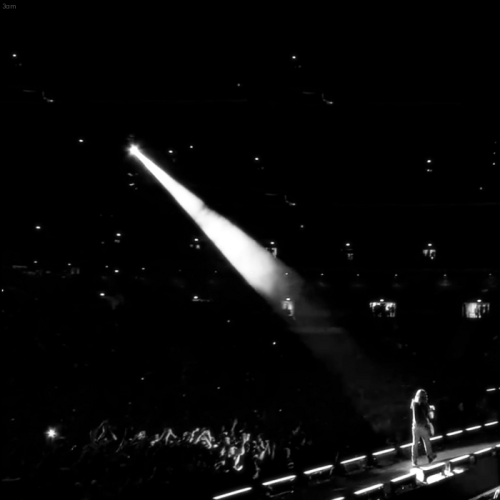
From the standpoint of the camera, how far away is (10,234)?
463 inches

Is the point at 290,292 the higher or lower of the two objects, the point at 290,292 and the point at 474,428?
the higher

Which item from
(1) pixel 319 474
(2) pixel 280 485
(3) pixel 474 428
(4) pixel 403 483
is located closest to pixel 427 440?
(4) pixel 403 483

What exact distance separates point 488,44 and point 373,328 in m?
9.42

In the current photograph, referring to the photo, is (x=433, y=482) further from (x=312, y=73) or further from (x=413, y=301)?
(x=413, y=301)

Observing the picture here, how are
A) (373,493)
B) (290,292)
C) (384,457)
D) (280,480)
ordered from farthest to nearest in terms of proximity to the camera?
(290,292) → (384,457) → (280,480) → (373,493)

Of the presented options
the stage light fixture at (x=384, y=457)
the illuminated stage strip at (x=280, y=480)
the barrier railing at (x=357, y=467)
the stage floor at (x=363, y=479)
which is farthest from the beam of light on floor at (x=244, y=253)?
the illuminated stage strip at (x=280, y=480)

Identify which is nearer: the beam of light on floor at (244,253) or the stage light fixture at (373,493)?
the stage light fixture at (373,493)

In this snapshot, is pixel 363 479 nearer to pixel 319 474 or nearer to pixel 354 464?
pixel 354 464

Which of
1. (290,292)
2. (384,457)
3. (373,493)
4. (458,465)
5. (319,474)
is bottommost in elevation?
(458,465)

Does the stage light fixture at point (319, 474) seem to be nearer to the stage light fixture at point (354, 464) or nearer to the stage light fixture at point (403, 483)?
the stage light fixture at point (354, 464)

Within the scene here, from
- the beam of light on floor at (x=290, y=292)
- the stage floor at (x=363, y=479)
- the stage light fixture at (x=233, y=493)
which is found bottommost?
the stage floor at (x=363, y=479)

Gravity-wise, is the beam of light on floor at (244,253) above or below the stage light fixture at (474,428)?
above

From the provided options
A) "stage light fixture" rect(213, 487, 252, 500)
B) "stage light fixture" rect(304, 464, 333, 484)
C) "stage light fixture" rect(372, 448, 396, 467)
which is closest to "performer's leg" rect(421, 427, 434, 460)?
"stage light fixture" rect(372, 448, 396, 467)

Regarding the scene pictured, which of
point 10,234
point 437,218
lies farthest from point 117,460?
point 437,218
